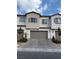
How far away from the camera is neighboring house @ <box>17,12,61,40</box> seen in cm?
3005

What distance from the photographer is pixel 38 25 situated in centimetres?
3075

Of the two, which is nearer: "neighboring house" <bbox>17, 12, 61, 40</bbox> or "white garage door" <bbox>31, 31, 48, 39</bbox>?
"neighboring house" <bbox>17, 12, 61, 40</bbox>

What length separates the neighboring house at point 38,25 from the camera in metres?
30.0

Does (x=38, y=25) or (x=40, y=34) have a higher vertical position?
(x=38, y=25)

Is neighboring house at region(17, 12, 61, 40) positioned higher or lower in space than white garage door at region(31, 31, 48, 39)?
higher

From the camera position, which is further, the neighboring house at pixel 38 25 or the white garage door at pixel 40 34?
the white garage door at pixel 40 34

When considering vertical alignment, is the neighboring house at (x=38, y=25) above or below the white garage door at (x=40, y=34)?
above
